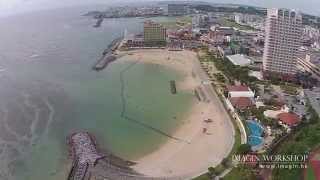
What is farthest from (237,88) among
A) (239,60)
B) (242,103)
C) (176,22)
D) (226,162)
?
(176,22)

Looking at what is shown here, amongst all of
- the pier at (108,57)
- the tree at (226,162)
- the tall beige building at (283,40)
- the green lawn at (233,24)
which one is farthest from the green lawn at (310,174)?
the green lawn at (233,24)

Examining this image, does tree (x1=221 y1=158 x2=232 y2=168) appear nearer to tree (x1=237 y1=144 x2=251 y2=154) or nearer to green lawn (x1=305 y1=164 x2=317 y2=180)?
tree (x1=237 y1=144 x2=251 y2=154)

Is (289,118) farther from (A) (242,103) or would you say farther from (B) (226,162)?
(B) (226,162)

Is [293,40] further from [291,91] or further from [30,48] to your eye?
[30,48]

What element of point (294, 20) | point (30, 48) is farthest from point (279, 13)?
point (30, 48)

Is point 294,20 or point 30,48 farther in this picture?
point 30,48

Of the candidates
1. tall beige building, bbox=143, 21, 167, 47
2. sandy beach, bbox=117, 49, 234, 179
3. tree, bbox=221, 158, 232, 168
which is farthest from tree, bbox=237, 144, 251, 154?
tall beige building, bbox=143, 21, 167, 47
